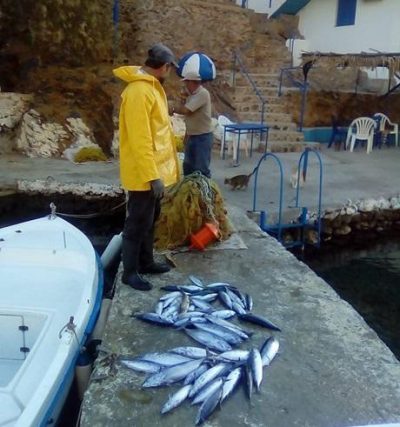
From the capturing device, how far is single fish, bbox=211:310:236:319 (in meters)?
4.07

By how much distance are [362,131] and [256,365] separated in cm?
1253

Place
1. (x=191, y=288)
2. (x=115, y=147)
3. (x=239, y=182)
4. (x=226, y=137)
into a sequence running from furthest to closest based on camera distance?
(x=226, y=137), (x=115, y=147), (x=239, y=182), (x=191, y=288)

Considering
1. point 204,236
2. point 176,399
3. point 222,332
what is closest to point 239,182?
point 204,236

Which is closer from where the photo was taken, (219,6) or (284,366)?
(284,366)

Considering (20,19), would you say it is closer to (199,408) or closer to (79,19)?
(79,19)

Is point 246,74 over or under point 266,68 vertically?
under

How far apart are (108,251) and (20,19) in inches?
364

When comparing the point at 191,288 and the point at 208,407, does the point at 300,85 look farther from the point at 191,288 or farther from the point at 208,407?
the point at 208,407

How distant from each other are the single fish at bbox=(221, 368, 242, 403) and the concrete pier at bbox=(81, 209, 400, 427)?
55 millimetres

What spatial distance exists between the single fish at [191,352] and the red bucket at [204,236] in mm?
2105

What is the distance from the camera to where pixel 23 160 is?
11.9 meters

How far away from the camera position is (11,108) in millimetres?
12891

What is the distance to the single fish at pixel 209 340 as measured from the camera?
3.65 metres

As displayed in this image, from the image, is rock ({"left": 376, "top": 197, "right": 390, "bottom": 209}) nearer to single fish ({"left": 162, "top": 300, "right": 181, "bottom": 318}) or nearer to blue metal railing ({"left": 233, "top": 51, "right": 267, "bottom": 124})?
blue metal railing ({"left": 233, "top": 51, "right": 267, "bottom": 124})
